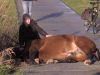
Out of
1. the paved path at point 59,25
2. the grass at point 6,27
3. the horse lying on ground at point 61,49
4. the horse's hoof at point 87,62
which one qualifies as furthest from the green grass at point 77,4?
the horse's hoof at point 87,62

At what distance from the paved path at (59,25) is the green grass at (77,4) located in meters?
0.45

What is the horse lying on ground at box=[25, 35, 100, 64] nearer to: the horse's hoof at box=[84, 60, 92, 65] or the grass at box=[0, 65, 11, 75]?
the horse's hoof at box=[84, 60, 92, 65]

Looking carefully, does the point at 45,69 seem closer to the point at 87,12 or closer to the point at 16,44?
the point at 16,44

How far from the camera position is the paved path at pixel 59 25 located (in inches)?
364

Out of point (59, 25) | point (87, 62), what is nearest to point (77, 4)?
point (59, 25)

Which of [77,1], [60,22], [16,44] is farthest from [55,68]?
[77,1]

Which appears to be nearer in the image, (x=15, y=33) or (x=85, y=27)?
(x=15, y=33)

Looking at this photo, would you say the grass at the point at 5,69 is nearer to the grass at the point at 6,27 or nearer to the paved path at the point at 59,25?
the paved path at the point at 59,25

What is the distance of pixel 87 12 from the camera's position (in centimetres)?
1872

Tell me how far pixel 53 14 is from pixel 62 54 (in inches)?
501

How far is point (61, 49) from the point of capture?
10.1m

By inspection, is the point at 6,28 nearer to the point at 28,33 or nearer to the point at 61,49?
the point at 28,33

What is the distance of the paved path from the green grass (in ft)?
1.46

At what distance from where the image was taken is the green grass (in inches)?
989
